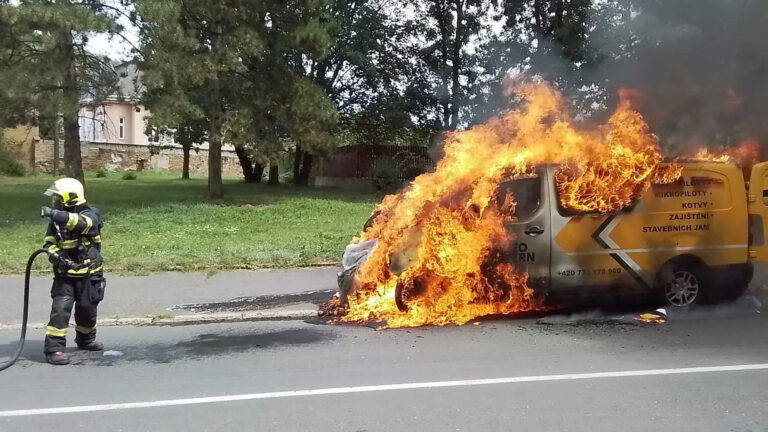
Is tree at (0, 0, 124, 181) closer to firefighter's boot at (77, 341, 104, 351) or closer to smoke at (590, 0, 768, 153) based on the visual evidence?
firefighter's boot at (77, 341, 104, 351)

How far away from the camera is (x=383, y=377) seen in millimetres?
4855

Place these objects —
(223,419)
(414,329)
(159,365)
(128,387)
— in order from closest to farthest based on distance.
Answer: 1. (223,419)
2. (128,387)
3. (159,365)
4. (414,329)

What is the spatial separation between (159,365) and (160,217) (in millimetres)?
9827

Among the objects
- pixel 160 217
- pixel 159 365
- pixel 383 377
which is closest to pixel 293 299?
pixel 159 365

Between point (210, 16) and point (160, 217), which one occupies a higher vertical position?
point (210, 16)

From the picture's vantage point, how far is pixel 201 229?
1324 centimetres

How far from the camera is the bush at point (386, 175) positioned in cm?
2241

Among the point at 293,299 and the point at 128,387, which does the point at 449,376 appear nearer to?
the point at 128,387

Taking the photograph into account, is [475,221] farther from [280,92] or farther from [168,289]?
[280,92]

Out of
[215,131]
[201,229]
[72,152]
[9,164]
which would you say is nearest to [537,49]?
[215,131]

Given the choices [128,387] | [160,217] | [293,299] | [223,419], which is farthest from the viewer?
[160,217]

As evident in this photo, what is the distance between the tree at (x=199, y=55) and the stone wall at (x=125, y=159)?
65.3 ft

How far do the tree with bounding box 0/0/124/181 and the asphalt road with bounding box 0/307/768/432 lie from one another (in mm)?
8890

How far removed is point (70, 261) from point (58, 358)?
0.84m
